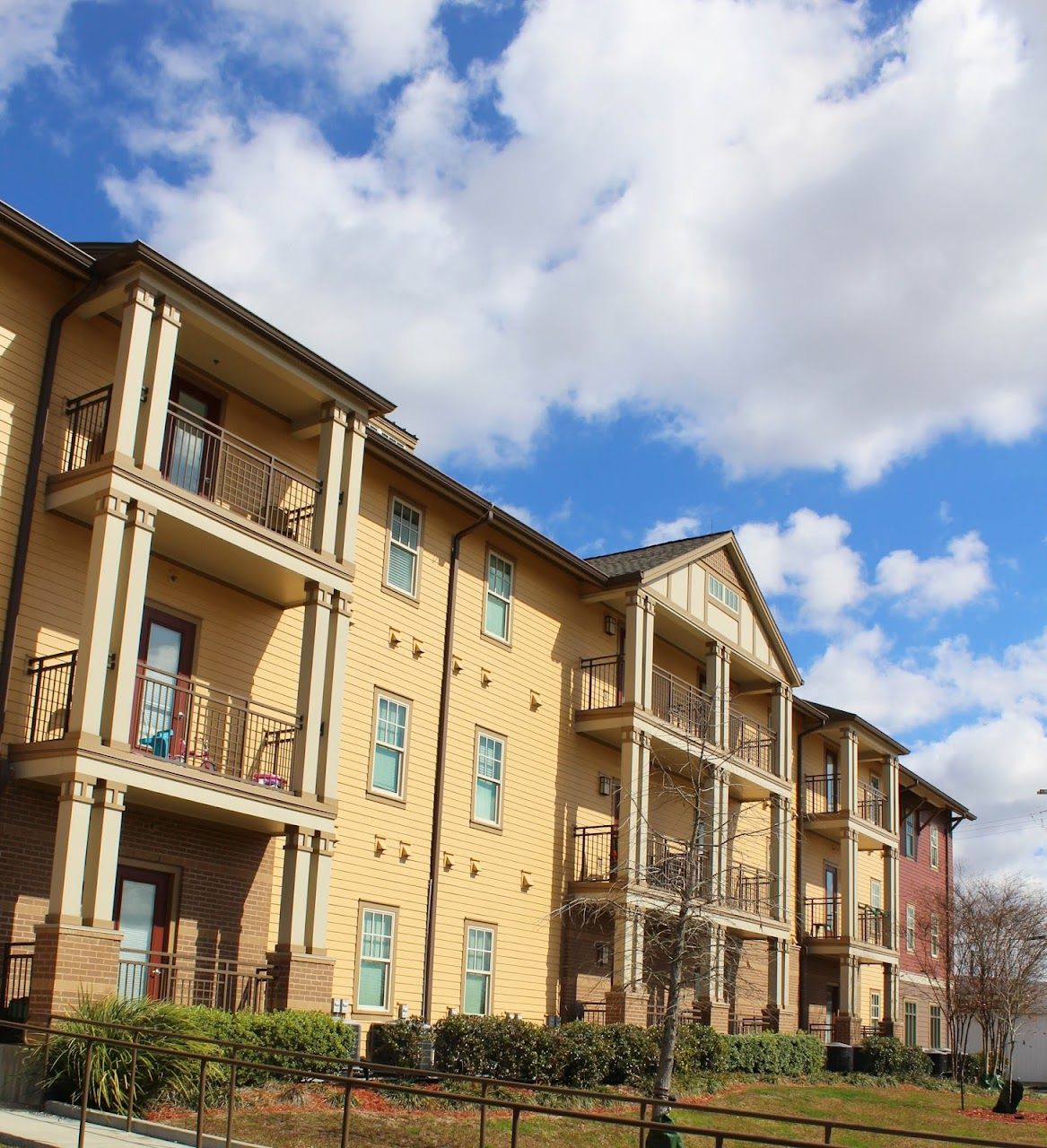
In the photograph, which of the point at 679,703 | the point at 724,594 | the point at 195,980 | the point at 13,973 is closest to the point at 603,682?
the point at 679,703

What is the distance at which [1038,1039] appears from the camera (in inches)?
2334

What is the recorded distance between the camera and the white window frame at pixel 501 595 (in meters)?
26.4

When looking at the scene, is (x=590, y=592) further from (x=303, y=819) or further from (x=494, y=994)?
(x=303, y=819)

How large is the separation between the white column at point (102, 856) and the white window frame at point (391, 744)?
6778 mm

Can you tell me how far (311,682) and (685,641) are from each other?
14.1 metres

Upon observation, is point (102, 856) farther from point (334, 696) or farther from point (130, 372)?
point (130, 372)

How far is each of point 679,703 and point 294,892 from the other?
46.8 feet

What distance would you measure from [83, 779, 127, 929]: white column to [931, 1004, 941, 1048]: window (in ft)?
124

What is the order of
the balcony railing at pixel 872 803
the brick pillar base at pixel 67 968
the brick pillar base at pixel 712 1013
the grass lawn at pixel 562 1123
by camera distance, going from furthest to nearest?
the balcony railing at pixel 872 803
the brick pillar base at pixel 712 1013
the brick pillar base at pixel 67 968
the grass lawn at pixel 562 1123

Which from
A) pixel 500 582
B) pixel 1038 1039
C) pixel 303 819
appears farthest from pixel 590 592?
pixel 1038 1039

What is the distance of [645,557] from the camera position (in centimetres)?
3197

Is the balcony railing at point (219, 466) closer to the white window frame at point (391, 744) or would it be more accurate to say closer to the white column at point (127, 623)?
the white column at point (127, 623)

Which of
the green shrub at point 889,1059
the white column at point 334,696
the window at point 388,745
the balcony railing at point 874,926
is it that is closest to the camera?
the white column at point 334,696

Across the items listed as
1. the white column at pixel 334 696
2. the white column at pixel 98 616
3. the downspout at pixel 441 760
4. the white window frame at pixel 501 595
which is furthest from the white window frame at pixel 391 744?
the white column at pixel 98 616
